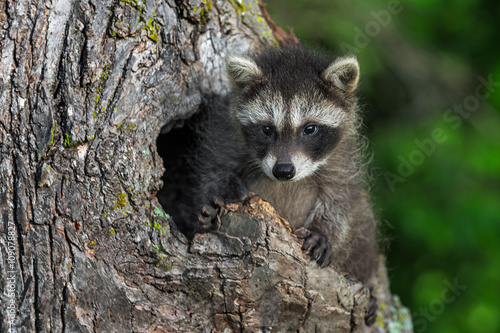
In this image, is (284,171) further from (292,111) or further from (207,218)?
(207,218)

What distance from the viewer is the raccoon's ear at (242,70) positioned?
393 centimetres

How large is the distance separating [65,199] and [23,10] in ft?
3.62

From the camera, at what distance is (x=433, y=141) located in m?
5.67

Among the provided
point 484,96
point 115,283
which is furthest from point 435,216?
point 115,283

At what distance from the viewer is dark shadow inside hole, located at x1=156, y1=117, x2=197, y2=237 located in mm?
4855

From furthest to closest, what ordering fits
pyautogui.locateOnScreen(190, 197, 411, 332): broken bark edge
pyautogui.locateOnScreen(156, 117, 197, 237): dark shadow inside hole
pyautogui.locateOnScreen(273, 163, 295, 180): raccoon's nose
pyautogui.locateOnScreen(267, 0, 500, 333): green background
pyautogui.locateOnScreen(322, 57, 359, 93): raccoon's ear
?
pyautogui.locateOnScreen(267, 0, 500, 333): green background < pyautogui.locateOnScreen(156, 117, 197, 237): dark shadow inside hole < pyautogui.locateOnScreen(322, 57, 359, 93): raccoon's ear < pyautogui.locateOnScreen(273, 163, 295, 180): raccoon's nose < pyautogui.locateOnScreen(190, 197, 411, 332): broken bark edge

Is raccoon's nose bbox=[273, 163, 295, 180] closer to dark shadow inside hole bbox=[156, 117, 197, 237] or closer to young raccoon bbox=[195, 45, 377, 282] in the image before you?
young raccoon bbox=[195, 45, 377, 282]

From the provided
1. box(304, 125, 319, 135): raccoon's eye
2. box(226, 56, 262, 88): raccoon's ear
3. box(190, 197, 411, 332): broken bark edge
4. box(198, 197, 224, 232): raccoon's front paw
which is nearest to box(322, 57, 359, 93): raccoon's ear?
box(304, 125, 319, 135): raccoon's eye

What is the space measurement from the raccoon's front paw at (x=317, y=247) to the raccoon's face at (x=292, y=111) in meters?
0.38

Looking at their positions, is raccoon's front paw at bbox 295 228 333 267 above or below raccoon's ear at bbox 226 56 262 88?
below

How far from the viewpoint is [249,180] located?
4.33 m

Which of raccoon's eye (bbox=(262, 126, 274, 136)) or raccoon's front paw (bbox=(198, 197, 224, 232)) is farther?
raccoon's eye (bbox=(262, 126, 274, 136))

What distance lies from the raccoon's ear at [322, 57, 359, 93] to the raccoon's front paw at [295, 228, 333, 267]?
→ 107 centimetres

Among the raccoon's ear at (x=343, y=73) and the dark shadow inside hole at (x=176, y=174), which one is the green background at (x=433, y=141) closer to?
the raccoon's ear at (x=343, y=73)
